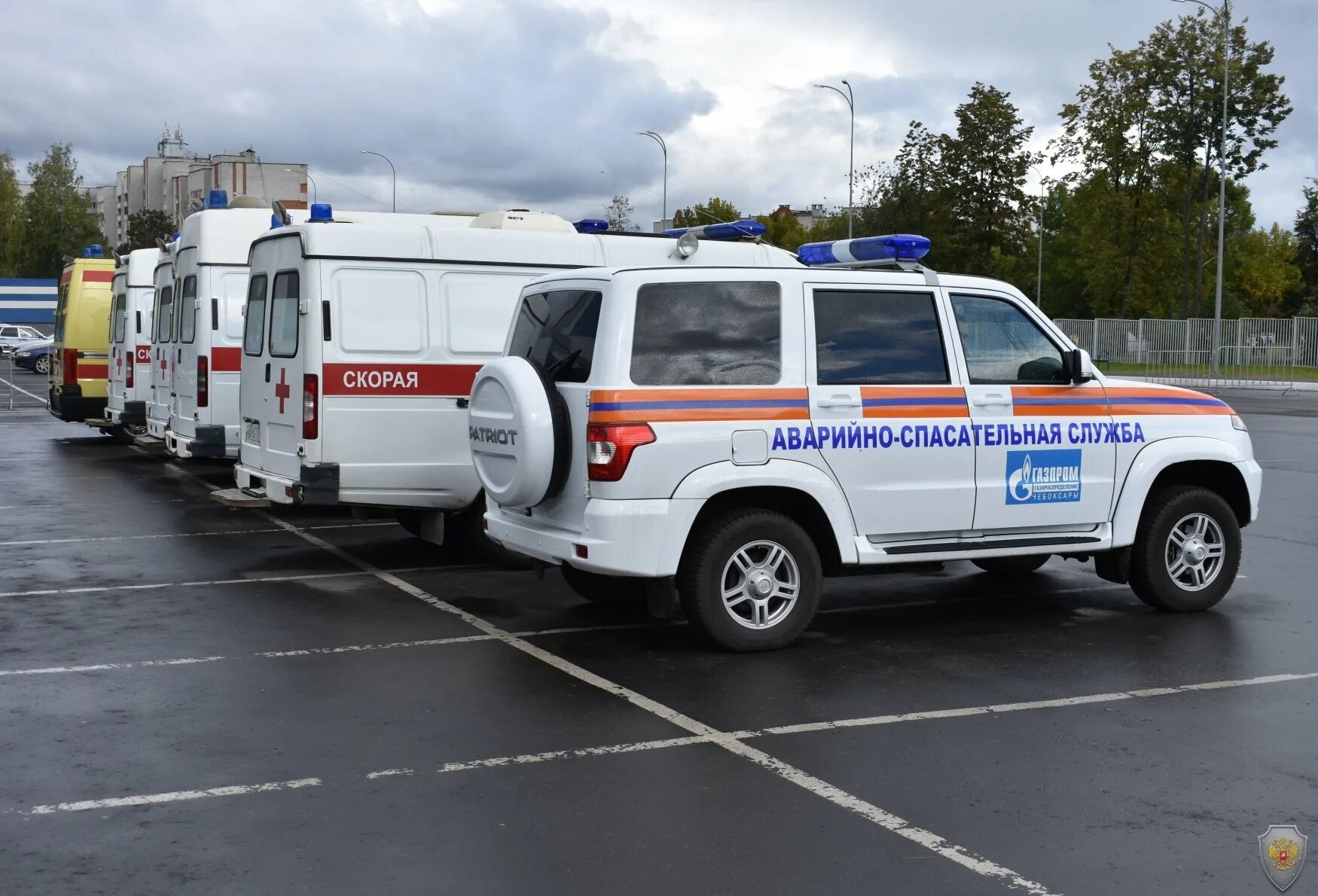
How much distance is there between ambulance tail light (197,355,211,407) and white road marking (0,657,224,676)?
782cm

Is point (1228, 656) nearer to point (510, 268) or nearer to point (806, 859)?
point (806, 859)

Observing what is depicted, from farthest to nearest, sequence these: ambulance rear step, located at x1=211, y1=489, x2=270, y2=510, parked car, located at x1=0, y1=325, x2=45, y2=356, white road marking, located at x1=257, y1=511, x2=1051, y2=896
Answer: parked car, located at x1=0, y1=325, x2=45, y2=356, ambulance rear step, located at x1=211, y1=489, x2=270, y2=510, white road marking, located at x1=257, y1=511, x2=1051, y2=896

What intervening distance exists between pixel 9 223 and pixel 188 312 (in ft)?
319

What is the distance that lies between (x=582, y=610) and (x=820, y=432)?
227 cm

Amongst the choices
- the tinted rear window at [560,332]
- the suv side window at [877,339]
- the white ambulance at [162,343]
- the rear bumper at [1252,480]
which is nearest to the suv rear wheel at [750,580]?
the suv side window at [877,339]

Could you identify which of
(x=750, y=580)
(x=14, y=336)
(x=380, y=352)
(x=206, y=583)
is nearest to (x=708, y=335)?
(x=750, y=580)

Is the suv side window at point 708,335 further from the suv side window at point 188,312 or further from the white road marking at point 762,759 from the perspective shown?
the suv side window at point 188,312

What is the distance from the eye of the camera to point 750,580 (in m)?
7.90

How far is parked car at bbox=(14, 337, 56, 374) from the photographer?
5509 cm

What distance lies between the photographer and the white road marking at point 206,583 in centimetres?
997

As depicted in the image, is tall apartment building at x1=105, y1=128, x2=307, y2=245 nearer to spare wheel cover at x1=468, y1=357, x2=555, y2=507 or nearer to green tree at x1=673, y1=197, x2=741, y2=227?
green tree at x1=673, y1=197, x2=741, y2=227

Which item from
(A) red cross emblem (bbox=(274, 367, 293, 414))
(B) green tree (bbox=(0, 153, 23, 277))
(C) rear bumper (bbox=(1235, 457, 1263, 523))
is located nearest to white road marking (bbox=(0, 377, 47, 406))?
(A) red cross emblem (bbox=(274, 367, 293, 414))

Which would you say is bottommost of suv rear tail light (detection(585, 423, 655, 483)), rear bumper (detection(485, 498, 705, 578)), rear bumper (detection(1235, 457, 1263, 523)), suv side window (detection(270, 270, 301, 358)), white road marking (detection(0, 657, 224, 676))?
white road marking (detection(0, 657, 224, 676))

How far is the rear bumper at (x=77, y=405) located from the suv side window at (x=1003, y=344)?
17822 millimetres
